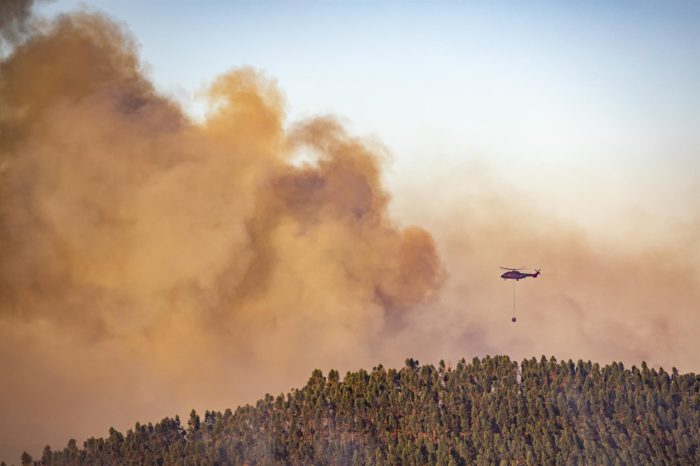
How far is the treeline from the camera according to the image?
376ft

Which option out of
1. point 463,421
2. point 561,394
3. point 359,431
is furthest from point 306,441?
point 561,394

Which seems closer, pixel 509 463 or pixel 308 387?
pixel 509 463

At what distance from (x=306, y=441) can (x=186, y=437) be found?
9433mm

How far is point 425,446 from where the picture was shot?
118938mm

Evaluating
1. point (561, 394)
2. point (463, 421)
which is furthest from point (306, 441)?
point (561, 394)

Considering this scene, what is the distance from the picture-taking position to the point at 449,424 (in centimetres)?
12138

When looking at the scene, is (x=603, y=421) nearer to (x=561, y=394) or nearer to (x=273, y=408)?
(x=561, y=394)

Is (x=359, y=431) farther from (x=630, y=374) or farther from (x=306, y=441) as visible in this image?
(x=630, y=374)

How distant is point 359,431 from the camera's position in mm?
122750

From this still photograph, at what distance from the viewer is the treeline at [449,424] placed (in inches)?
4518

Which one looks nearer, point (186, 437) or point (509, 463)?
point (509, 463)

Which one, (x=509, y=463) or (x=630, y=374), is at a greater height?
(x=630, y=374)

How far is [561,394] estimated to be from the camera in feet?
389

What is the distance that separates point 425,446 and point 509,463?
24.0ft
